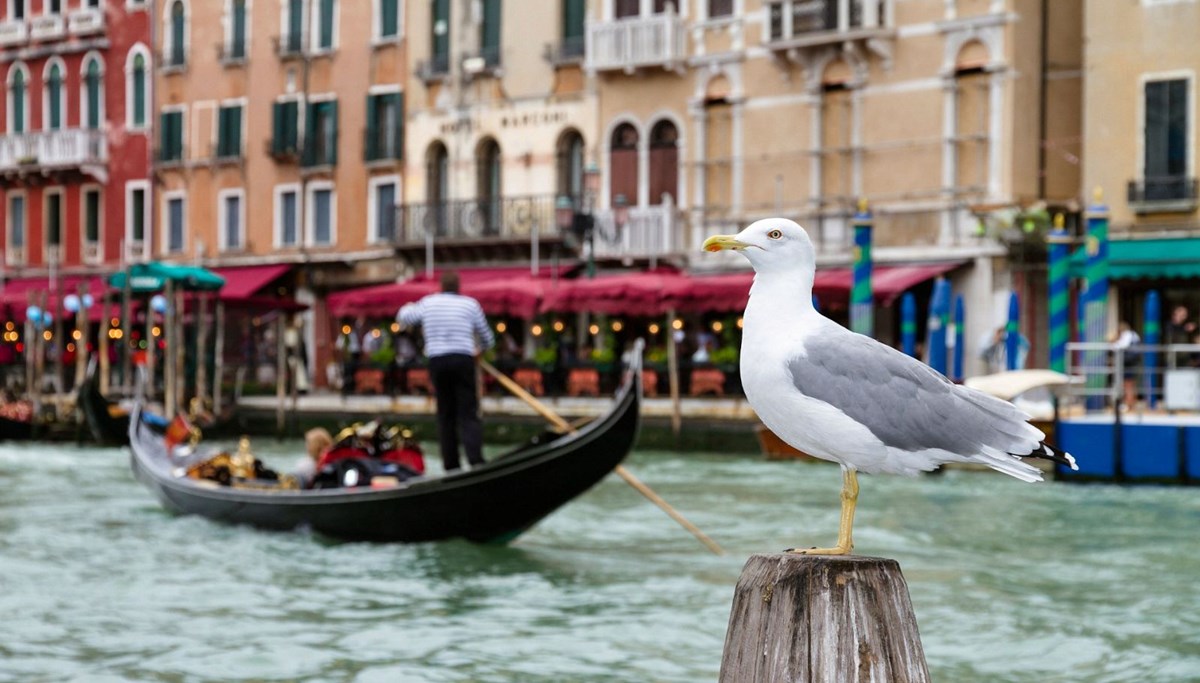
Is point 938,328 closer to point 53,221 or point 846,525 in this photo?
point 846,525

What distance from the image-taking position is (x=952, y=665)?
6281 millimetres

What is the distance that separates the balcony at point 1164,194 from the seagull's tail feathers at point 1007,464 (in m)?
14.5

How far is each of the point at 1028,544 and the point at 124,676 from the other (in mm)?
5095

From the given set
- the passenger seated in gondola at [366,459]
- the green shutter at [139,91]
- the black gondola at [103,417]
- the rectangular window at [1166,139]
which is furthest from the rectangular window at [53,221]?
the passenger seated in gondola at [366,459]

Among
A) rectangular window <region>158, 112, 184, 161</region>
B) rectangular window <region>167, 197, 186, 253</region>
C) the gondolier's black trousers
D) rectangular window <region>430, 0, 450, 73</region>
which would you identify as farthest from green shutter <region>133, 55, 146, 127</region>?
the gondolier's black trousers

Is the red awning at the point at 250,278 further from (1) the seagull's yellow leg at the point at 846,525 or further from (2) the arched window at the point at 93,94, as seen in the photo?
(1) the seagull's yellow leg at the point at 846,525

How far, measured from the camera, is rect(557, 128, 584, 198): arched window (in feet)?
71.8

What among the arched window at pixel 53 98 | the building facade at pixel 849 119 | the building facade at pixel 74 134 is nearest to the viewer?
the building facade at pixel 849 119

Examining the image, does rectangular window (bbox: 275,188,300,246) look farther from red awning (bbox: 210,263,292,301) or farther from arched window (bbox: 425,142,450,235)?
arched window (bbox: 425,142,450,235)

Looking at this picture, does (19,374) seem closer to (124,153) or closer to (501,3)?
(124,153)

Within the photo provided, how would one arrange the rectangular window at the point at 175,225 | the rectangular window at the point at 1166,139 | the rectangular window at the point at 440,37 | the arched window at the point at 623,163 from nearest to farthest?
the rectangular window at the point at 1166,139, the arched window at the point at 623,163, the rectangular window at the point at 440,37, the rectangular window at the point at 175,225

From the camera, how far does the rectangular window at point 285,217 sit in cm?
2467

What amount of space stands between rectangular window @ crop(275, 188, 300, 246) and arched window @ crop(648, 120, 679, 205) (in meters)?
5.82

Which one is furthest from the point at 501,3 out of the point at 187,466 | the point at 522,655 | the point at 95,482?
the point at 522,655
